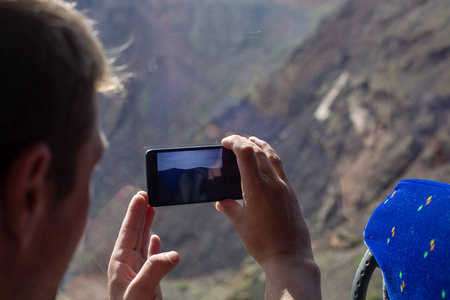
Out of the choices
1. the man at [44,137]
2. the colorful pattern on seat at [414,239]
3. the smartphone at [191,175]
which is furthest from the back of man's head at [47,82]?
the colorful pattern on seat at [414,239]

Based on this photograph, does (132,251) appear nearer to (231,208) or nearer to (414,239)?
(231,208)

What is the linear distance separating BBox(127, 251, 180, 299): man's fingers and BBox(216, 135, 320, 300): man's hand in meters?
0.20

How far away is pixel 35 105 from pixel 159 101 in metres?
0.91

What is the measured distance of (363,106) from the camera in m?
2.07

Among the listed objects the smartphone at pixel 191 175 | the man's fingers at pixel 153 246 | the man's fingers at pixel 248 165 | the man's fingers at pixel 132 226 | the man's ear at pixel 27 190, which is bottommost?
the man's fingers at pixel 153 246

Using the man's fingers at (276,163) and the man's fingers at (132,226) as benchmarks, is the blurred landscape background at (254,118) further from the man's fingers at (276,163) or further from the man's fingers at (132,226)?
the man's fingers at (276,163)

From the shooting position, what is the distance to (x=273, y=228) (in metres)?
0.93

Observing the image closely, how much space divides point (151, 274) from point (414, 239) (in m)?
0.60

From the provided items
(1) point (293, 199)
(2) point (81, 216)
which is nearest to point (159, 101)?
(1) point (293, 199)

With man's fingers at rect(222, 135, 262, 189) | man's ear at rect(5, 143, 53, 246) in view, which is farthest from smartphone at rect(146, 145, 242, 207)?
man's ear at rect(5, 143, 53, 246)

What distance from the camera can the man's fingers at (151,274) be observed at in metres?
0.86

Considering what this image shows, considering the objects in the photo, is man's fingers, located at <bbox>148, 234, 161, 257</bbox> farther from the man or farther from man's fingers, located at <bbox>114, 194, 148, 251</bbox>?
the man

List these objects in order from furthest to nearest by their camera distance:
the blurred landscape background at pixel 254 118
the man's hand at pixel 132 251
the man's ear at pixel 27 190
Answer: the blurred landscape background at pixel 254 118 < the man's hand at pixel 132 251 < the man's ear at pixel 27 190

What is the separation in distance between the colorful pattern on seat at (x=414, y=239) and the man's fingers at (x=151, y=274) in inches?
20.6
